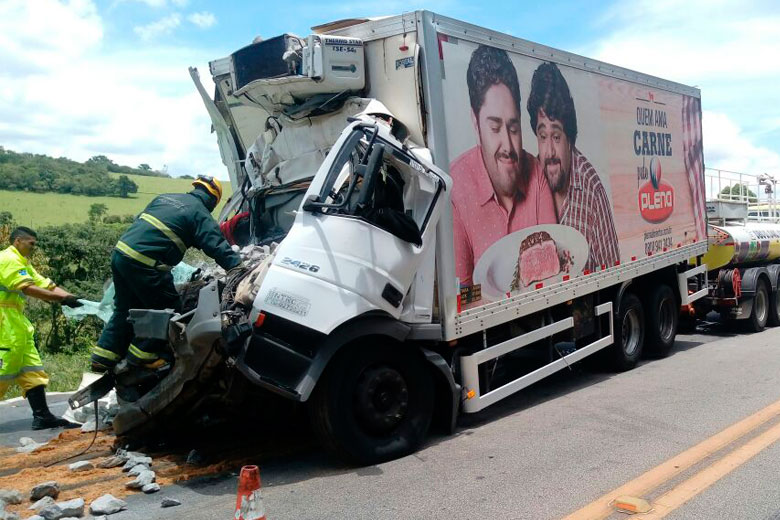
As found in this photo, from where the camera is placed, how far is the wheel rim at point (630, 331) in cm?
876

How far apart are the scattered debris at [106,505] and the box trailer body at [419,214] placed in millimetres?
1109

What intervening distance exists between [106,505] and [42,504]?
376mm

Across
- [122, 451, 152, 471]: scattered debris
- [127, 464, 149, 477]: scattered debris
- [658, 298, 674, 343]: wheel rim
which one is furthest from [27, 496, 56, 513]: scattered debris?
[658, 298, 674, 343]: wheel rim

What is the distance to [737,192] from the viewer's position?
1388cm

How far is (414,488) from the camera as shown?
15.3ft

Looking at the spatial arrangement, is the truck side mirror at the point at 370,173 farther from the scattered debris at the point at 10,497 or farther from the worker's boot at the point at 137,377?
the scattered debris at the point at 10,497

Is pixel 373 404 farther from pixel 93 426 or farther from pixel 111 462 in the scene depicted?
pixel 93 426

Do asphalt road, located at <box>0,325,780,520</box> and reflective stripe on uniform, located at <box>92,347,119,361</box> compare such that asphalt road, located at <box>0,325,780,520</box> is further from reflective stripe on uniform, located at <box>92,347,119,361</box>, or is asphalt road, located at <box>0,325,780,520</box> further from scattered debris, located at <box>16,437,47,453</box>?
reflective stripe on uniform, located at <box>92,347,119,361</box>

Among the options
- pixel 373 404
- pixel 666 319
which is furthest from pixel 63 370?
pixel 666 319

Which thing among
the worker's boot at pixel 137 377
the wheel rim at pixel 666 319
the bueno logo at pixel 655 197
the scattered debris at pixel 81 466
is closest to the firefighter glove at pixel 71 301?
the worker's boot at pixel 137 377

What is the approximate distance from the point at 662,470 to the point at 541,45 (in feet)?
13.7

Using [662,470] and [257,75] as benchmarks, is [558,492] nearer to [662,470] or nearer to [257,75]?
[662,470]

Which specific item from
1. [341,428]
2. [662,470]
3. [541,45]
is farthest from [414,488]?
[541,45]

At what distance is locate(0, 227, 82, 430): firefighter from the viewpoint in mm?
6602
